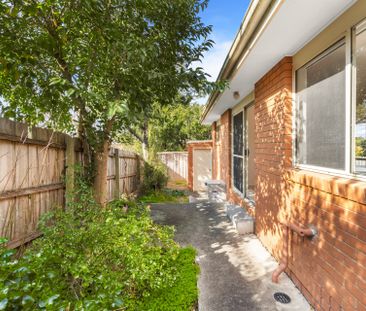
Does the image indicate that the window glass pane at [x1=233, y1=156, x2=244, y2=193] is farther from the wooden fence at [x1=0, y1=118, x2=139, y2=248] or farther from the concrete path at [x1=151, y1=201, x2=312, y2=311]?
the wooden fence at [x1=0, y1=118, x2=139, y2=248]

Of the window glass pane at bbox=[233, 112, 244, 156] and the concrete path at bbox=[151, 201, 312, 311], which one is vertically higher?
the window glass pane at bbox=[233, 112, 244, 156]

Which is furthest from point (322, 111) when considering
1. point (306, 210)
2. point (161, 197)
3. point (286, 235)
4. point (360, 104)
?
point (161, 197)

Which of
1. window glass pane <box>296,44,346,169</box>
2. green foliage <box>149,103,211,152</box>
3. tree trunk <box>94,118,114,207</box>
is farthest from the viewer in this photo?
green foliage <box>149,103,211,152</box>

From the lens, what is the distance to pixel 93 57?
2959mm

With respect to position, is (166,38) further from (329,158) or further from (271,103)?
(329,158)

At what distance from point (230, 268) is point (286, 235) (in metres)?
0.94

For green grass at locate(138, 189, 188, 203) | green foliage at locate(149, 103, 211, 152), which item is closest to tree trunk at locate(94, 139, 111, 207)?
green grass at locate(138, 189, 188, 203)

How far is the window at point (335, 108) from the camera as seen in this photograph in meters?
2.12

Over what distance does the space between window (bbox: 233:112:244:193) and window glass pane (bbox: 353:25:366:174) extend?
3873 millimetres

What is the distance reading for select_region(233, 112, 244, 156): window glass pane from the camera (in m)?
6.22

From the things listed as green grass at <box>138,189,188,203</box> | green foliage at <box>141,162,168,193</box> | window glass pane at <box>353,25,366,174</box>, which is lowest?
green grass at <box>138,189,188,203</box>

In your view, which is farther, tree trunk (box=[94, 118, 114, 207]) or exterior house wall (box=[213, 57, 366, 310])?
tree trunk (box=[94, 118, 114, 207])

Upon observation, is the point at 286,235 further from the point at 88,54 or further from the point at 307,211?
the point at 88,54

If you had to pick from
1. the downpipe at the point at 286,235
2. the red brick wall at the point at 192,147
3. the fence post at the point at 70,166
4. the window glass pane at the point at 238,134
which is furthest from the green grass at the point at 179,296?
the red brick wall at the point at 192,147
